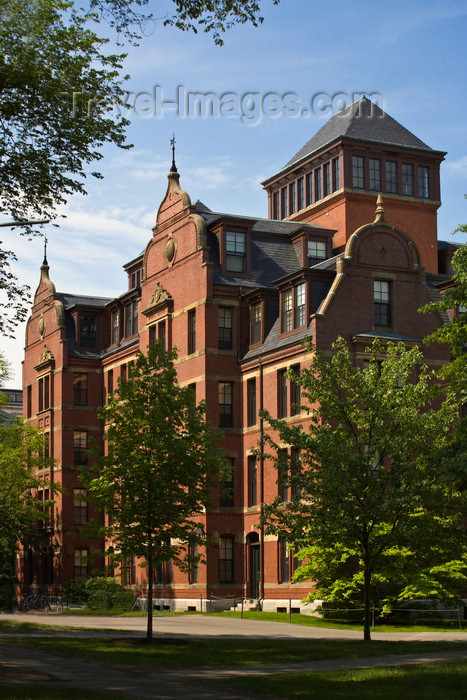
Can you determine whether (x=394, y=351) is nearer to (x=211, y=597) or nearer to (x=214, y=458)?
(x=214, y=458)

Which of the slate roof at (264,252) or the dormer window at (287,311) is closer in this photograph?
the dormer window at (287,311)

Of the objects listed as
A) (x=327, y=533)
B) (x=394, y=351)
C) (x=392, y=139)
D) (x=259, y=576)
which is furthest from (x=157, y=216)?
(x=327, y=533)

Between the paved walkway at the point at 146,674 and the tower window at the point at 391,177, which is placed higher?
the tower window at the point at 391,177

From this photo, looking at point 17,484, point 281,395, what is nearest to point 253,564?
point 281,395

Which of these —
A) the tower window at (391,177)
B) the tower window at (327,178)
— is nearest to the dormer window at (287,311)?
the tower window at (327,178)

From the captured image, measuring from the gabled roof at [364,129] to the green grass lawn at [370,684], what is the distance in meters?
39.6

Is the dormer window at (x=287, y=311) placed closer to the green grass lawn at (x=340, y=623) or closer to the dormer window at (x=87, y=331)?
the green grass lawn at (x=340, y=623)

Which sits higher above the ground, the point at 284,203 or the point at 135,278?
the point at 284,203

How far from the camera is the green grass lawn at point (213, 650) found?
81.3 ft

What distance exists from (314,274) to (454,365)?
568 inches

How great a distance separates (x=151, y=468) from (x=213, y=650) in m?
6.12

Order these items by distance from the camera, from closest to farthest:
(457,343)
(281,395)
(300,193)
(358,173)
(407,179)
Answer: (457,343), (281,395), (358,173), (407,179), (300,193)

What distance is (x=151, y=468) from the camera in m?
31.4

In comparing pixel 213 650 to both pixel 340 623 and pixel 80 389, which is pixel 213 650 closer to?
pixel 340 623
